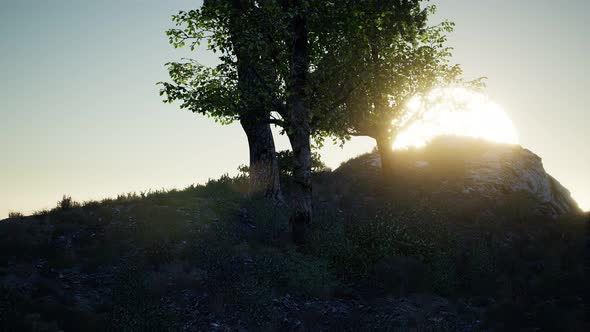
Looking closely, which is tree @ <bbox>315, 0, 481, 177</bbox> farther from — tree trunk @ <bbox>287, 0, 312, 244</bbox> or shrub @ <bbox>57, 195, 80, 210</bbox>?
shrub @ <bbox>57, 195, 80, 210</bbox>

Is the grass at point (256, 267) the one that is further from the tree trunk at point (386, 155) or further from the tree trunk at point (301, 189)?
the tree trunk at point (386, 155)


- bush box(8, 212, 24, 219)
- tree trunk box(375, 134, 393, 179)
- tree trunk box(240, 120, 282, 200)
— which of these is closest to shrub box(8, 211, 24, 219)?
bush box(8, 212, 24, 219)

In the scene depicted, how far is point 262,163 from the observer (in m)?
21.2

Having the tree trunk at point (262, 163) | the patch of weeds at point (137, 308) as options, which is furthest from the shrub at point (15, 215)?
the tree trunk at point (262, 163)

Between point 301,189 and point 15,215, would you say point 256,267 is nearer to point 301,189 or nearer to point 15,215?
point 301,189

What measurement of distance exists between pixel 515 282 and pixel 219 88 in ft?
38.5

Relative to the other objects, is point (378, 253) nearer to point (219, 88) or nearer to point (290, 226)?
point (290, 226)

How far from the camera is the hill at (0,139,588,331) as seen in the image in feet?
35.9

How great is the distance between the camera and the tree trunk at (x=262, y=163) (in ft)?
69.2

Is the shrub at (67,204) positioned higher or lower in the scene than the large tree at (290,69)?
lower

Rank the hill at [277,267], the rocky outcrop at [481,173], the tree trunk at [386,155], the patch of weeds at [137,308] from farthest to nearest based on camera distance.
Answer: the tree trunk at [386,155], the rocky outcrop at [481,173], the hill at [277,267], the patch of weeds at [137,308]

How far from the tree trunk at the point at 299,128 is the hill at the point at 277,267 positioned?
77cm

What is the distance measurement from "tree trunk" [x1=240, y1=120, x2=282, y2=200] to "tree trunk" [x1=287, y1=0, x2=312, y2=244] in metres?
4.36

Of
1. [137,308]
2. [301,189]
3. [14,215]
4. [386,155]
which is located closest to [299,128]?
[301,189]
